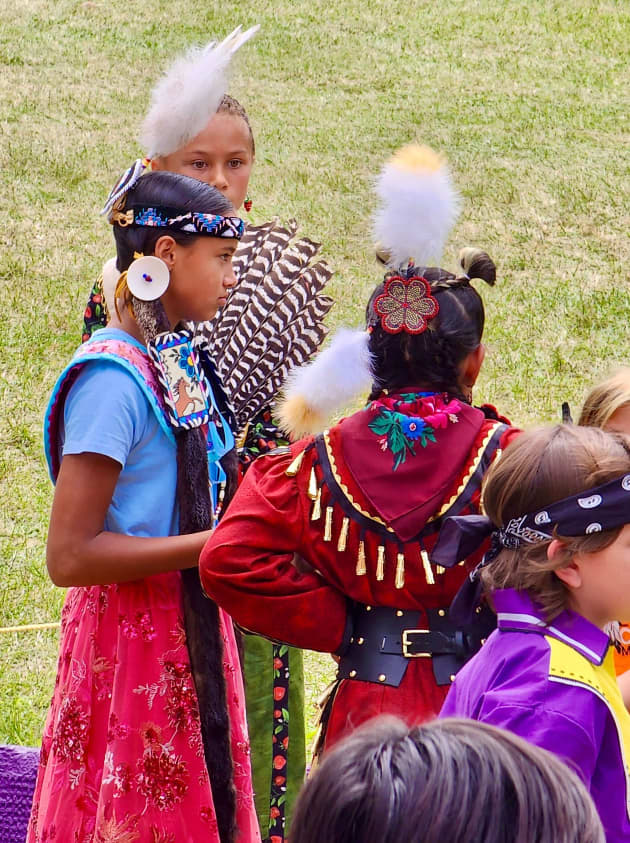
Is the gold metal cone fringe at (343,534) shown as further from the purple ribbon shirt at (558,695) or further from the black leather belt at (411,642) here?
the purple ribbon shirt at (558,695)

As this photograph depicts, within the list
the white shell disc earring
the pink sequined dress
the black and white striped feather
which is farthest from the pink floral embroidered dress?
the black and white striped feather

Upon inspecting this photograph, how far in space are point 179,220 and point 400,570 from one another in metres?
0.83

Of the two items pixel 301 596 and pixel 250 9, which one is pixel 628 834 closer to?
pixel 301 596

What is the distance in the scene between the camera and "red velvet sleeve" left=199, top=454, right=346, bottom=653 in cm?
209

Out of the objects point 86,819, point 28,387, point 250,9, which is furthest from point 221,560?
point 250,9

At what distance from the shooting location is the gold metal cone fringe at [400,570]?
82.3 inches

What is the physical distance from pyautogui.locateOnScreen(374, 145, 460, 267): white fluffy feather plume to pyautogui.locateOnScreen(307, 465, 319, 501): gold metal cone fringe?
44 cm

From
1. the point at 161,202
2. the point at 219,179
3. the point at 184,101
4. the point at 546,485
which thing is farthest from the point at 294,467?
the point at 184,101

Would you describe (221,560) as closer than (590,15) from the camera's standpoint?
Yes

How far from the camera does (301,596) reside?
212 centimetres

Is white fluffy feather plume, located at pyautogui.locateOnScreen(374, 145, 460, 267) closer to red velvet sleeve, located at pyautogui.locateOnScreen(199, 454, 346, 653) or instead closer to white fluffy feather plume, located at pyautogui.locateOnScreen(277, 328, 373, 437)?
white fluffy feather plume, located at pyautogui.locateOnScreen(277, 328, 373, 437)

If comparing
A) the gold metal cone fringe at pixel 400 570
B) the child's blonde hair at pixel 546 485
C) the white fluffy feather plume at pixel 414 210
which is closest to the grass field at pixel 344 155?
the gold metal cone fringe at pixel 400 570

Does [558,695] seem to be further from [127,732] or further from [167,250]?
[167,250]

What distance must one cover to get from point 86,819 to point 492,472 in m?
1.05
